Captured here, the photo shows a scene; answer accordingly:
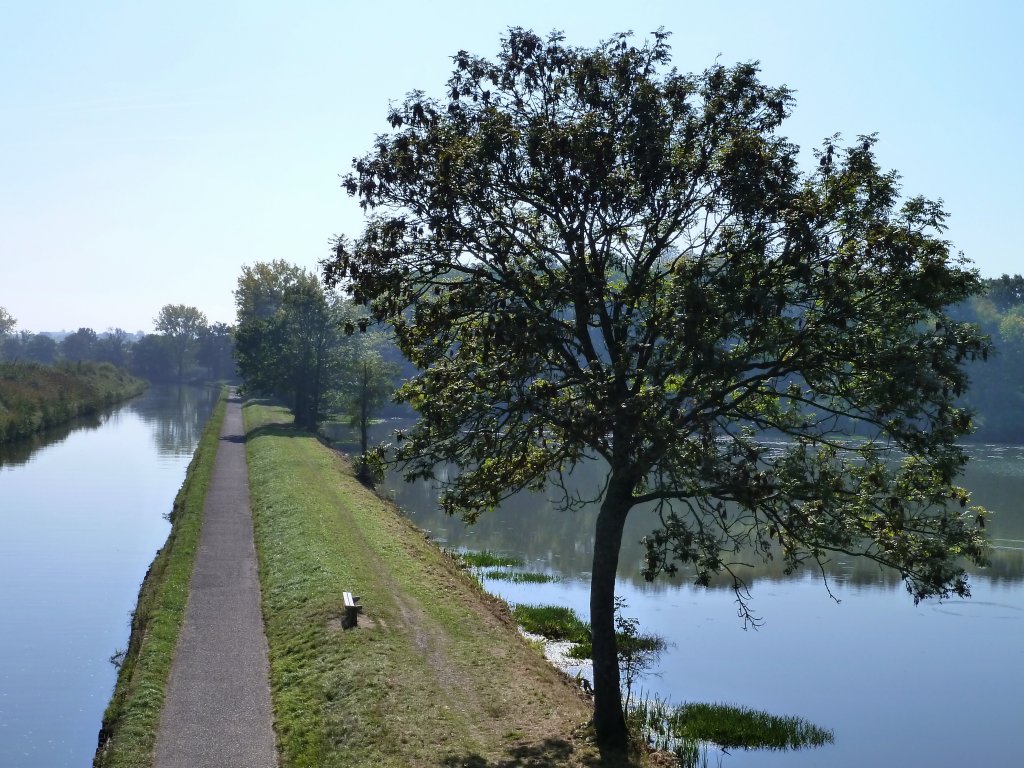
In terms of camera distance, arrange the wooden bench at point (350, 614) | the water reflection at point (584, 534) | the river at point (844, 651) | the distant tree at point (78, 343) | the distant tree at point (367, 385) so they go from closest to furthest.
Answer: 1. the river at point (844, 651)
2. the wooden bench at point (350, 614)
3. the water reflection at point (584, 534)
4. the distant tree at point (367, 385)
5. the distant tree at point (78, 343)

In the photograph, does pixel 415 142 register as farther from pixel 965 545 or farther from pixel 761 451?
pixel 965 545

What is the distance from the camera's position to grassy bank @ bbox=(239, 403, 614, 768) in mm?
13891

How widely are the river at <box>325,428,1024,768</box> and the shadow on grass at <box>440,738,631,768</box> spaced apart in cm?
356

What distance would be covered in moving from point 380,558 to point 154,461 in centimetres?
3303

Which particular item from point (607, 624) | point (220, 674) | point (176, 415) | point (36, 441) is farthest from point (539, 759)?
point (176, 415)

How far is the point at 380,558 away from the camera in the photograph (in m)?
26.6

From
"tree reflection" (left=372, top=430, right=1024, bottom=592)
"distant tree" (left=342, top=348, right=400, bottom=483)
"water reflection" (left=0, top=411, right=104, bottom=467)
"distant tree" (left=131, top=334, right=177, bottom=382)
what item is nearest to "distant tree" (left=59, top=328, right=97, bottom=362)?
"distant tree" (left=131, top=334, right=177, bottom=382)

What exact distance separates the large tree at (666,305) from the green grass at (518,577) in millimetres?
14399

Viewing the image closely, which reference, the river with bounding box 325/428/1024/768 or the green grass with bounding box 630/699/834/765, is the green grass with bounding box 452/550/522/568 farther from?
the green grass with bounding box 630/699/834/765

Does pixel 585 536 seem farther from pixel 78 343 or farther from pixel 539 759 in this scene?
pixel 78 343

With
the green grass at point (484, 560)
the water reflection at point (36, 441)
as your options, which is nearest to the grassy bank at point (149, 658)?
the green grass at point (484, 560)

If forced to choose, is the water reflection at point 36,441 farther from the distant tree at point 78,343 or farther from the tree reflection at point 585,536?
the distant tree at point 78,343

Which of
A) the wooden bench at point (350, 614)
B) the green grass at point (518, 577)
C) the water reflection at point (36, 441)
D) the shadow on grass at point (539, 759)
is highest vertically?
the water reflection at point (36, 441)

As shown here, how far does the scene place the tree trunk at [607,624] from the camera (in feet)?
47.3
